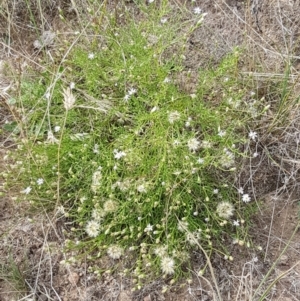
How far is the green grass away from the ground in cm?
10

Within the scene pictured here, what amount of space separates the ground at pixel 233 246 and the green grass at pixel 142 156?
0.10 metres

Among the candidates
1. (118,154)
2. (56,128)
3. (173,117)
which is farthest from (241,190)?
(56,128)

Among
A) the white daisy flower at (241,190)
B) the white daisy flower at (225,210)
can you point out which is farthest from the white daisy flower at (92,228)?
the white daisy flower at (241,190)

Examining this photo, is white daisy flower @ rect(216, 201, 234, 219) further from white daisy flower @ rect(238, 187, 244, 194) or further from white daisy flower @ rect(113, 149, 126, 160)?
white daisy flower @ rect(113, 149, 126, 160)

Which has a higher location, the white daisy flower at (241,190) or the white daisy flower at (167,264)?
the white daisy flower at (241,190)

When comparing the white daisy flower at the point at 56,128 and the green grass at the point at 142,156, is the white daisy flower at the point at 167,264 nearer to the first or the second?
the green grass at the point at 142,156

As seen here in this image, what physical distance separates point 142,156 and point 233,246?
79 centimetres

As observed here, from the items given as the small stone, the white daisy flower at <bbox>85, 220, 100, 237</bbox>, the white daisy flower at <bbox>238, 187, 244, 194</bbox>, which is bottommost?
the small stone

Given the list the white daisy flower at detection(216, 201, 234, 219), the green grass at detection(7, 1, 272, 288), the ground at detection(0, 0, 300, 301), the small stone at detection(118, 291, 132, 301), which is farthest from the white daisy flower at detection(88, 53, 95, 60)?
the small stone at detection(118, 291, 132, 301)

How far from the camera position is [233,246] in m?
2.72

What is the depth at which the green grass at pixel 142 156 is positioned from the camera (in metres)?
2.56

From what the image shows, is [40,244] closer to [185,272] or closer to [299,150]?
[185,272]

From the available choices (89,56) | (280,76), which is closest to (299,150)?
(280,76)

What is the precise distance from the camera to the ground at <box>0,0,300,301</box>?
2.65 m
